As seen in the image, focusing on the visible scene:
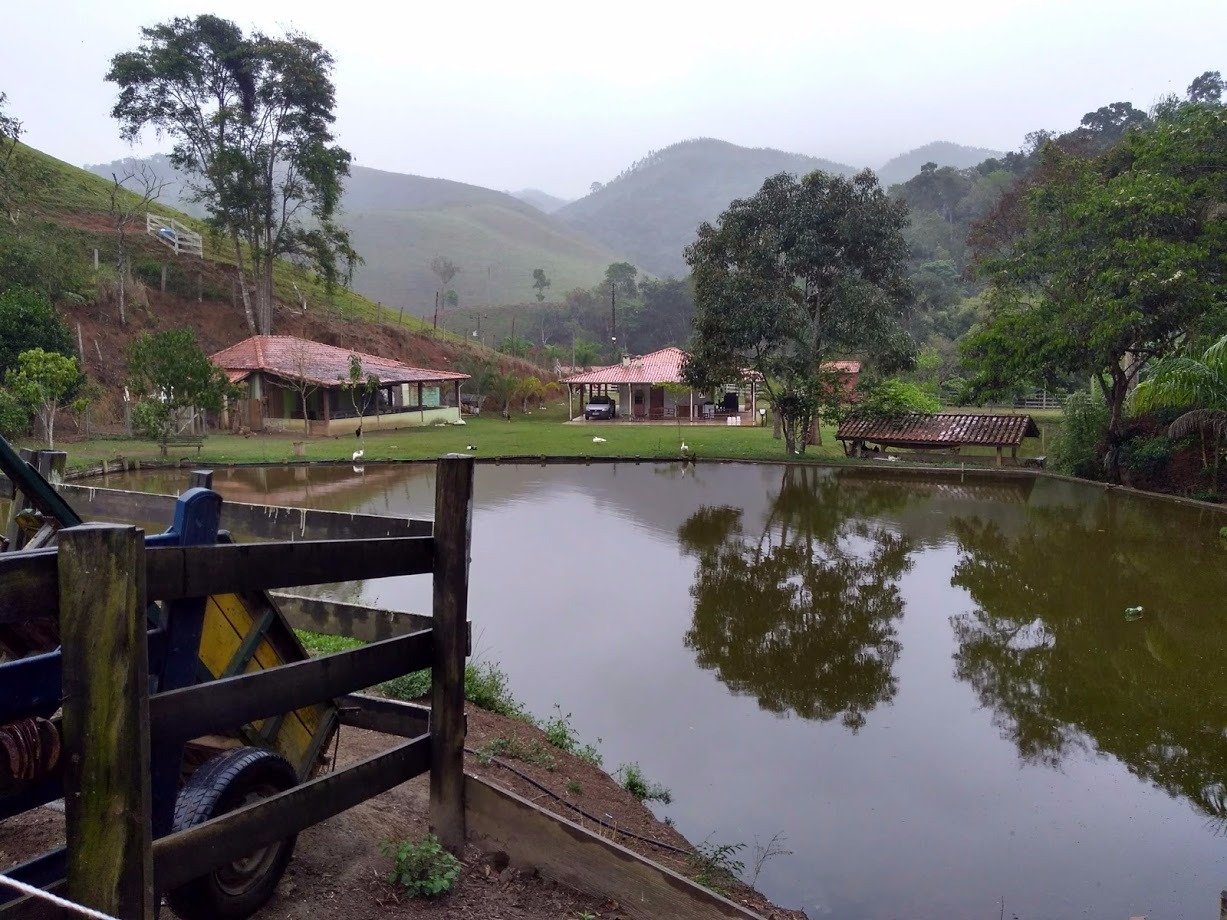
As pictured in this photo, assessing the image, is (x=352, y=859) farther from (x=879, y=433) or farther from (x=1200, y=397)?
(x=879, y=433)

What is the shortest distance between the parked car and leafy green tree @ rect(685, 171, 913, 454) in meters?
15.6

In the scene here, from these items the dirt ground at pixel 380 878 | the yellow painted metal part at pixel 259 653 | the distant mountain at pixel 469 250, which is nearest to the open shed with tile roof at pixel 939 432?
the dirt ground at pixel 380 878

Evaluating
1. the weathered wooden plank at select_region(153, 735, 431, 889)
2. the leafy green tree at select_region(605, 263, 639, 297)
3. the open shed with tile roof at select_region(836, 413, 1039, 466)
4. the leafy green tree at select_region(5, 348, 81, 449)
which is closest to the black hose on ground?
the weathered wooden plank at select_region(153, 735, 431, 889)

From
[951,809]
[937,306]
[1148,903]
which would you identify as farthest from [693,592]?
[937,306]

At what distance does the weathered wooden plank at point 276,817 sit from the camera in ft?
8.03

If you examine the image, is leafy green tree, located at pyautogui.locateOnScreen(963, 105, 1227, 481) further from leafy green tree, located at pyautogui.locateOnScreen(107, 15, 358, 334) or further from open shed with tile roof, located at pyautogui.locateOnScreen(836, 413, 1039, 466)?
leafy green tree, located at pyautogui.locateOnScreen(107, 15, 358, 334)

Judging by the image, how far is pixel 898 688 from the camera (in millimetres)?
7926

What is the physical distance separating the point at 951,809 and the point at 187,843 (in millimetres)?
4791

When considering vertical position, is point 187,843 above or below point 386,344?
below

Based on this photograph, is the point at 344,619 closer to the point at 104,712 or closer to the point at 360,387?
the point at 104,712

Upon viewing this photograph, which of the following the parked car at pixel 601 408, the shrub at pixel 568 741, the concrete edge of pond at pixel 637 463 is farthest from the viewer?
the parked car at pixel 601 408

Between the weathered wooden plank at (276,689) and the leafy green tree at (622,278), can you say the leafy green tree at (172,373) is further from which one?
the leafy green tree at (622,278)

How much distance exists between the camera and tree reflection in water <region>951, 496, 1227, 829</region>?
6.68 meters

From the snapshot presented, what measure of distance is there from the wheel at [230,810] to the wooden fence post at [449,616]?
1.95ft
